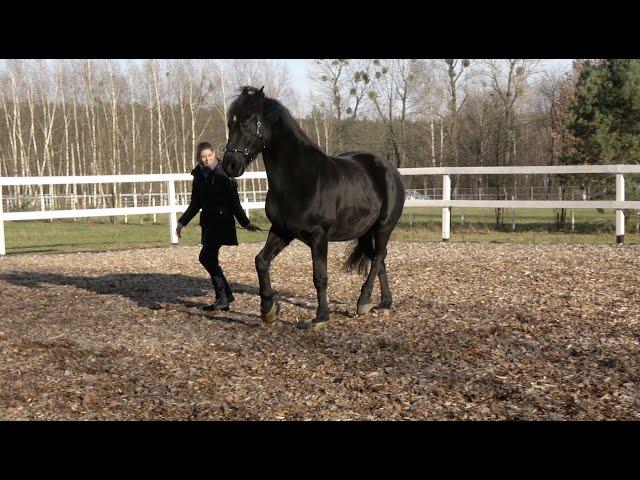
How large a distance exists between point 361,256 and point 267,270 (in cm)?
148

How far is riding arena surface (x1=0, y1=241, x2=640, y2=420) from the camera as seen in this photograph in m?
A: 4.31

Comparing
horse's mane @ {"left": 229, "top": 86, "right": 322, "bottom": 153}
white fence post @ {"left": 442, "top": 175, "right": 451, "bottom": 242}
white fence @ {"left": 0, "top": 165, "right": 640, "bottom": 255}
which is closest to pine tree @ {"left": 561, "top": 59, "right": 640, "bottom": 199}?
white fence @ {"left": 0, "top": 165, "right": 640, "bottom": 255}

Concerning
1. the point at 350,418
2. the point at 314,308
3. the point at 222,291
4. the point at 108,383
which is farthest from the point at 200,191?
the point at 350,418

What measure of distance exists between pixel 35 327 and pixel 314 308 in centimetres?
290

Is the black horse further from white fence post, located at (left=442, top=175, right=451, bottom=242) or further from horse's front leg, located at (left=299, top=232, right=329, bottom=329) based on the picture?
white fence post, located at (left=442, top=175, right=451, bottom=242)

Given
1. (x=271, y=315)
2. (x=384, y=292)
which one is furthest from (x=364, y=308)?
(x=271, y=315)

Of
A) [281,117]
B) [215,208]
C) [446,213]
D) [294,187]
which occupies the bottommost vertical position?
[446,213]

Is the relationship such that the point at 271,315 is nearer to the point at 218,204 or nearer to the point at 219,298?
the point at 219,298

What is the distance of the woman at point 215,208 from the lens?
24.6 ft

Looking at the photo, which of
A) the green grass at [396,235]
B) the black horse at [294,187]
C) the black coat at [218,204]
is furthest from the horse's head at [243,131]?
the green grass at [396,235]

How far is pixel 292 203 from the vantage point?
644 cm

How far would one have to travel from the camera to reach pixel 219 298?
24.9 feet

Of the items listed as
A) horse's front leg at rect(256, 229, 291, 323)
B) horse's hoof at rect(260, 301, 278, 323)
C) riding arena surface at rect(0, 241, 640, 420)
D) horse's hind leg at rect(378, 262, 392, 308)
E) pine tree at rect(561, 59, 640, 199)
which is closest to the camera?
riding arena surface at rect(0, 241, 640, 420)

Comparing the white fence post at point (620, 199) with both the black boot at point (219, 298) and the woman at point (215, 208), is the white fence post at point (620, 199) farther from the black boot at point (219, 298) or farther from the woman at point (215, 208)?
the black boot at point (219, 298)
